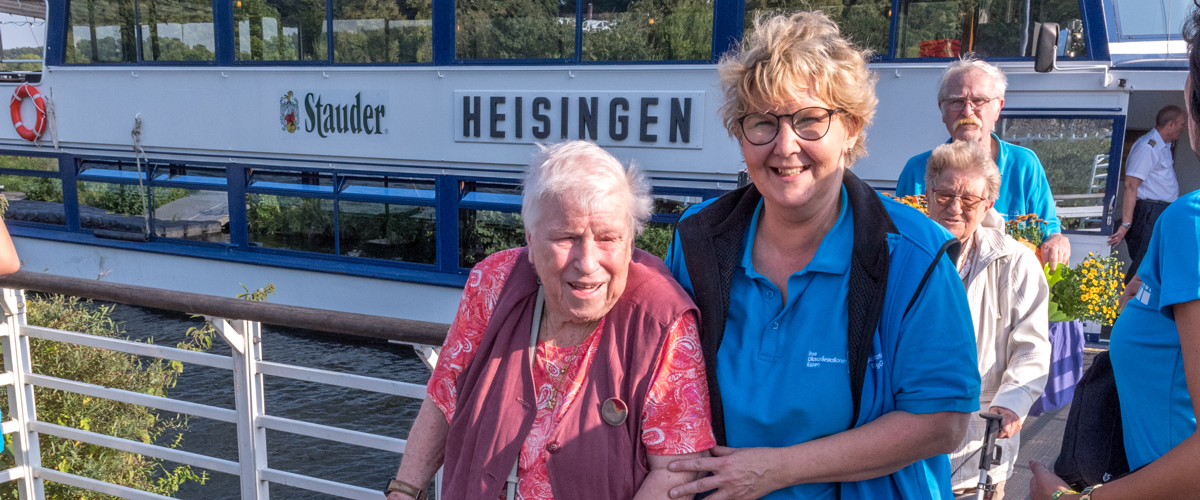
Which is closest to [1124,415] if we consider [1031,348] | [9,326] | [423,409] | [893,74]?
[1031,348]

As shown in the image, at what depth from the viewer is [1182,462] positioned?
49.2 inches

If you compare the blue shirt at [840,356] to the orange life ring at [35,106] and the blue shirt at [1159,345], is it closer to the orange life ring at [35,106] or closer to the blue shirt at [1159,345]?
the blue shirt at [1159,345]

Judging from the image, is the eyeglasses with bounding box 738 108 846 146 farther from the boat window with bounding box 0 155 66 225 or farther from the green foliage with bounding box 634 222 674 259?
the boat window with bounding box 0 155 66 225

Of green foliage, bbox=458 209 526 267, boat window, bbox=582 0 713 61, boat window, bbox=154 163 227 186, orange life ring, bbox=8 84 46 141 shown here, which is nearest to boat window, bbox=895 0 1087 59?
boat window, bbox=582 0 713 61

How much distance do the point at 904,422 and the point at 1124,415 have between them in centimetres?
35

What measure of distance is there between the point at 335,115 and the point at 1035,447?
293 inches

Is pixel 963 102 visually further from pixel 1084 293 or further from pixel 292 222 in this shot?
pixel 292 222

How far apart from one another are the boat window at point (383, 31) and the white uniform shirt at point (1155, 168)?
630cm

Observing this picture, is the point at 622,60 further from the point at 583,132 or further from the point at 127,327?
the point at 127,327

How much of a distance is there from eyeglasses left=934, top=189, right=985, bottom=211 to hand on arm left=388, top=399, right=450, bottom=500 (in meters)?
1.51

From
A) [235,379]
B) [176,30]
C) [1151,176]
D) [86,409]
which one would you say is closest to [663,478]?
[235,379]

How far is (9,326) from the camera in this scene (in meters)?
3.26

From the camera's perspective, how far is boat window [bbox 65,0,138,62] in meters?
10.5

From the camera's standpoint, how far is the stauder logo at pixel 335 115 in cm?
919
